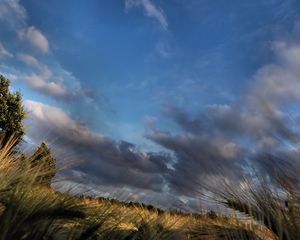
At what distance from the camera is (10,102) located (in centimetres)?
3105

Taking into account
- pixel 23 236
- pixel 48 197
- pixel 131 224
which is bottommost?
pixel 23 236

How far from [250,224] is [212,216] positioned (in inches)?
56.4

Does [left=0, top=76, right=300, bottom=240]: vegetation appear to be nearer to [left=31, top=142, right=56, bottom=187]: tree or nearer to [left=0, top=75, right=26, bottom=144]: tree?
[left=31, top=142, right=56, bottom=187]: tree

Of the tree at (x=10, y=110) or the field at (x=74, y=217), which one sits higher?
the tree at (x=10, y=110)

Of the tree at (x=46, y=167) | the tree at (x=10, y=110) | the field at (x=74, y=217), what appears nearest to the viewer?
the field at (x=74, y=217)

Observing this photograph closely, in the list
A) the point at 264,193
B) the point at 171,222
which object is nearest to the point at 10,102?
the point at 171,222

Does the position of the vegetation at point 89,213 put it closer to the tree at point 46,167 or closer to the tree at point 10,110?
the tree at point 46,167

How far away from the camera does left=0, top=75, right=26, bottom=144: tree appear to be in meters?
29.8

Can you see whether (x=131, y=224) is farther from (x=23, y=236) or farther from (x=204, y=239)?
(x=23, y=236)

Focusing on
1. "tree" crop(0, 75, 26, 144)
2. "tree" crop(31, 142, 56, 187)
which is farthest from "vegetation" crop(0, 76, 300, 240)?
"tree" crop(0, 75, 26, 144)

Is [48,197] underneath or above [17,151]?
underneath

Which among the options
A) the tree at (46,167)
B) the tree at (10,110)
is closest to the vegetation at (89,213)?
the tree at (46,167)

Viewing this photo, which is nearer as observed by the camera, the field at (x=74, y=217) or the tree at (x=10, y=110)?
the field at (x=74, y=217)

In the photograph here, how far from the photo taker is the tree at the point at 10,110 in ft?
97.7
